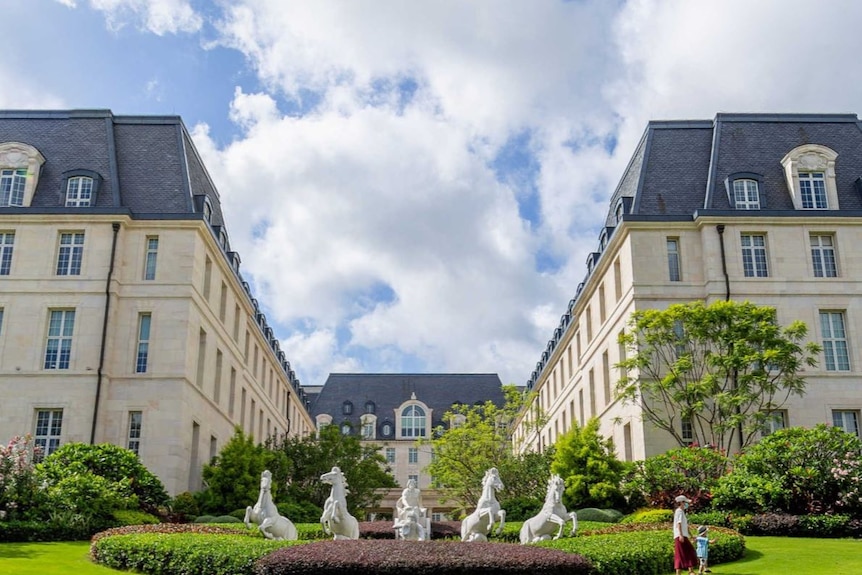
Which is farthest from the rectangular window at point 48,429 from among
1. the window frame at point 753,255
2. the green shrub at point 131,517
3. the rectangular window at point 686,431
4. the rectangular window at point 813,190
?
the rectangular window at point 813,190

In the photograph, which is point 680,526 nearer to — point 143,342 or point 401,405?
point 143,342

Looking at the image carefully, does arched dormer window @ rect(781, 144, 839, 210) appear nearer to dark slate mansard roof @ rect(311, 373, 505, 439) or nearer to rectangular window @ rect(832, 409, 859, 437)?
rectangular window @ rect(832, 409, 859, 437)

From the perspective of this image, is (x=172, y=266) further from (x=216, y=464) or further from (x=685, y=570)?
(x=685, y=570)

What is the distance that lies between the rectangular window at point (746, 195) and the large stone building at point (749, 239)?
0.06m

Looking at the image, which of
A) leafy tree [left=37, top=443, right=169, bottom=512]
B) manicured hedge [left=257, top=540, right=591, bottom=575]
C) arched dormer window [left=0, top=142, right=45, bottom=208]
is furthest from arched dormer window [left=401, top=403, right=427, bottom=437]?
manicured hedge [left=257, top=540, right=591, bottom=575]

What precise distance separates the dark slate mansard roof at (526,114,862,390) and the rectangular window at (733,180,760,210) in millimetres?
325

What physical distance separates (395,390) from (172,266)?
178 ft

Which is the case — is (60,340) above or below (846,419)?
above

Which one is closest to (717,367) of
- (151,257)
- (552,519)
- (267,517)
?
(552,519)

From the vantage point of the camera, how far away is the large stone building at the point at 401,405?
85375 mm

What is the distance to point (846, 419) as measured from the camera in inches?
1412

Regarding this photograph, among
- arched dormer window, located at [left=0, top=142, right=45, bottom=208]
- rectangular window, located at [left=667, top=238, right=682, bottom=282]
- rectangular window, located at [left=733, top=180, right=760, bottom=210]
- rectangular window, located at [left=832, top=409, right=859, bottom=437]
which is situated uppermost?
arched dormer window, located at [left=0, top=142, right=45, bottom=208]

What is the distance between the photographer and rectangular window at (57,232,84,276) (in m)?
37.5

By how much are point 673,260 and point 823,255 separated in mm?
6377
